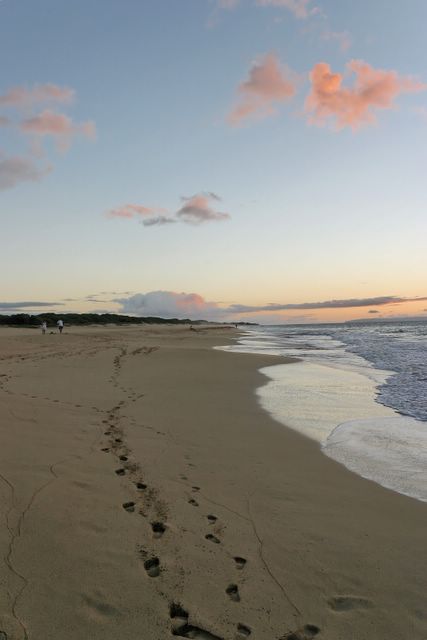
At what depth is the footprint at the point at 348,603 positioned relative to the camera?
3.07m

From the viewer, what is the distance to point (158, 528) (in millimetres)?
3979

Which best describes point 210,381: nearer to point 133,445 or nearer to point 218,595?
point 133,445

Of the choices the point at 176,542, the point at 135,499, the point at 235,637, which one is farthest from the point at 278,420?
the point at 235,637

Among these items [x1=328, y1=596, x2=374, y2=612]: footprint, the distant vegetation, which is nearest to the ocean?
[x1=328, y1=596, x2=374, y2=612]: footprint

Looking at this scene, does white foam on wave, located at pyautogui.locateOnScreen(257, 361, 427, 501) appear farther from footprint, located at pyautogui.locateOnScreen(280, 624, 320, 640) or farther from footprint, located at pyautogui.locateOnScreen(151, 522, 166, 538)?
footprint, located at pyautogui.locateOnScreen(151, 522, 166, 538)

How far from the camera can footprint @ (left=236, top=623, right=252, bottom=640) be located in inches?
107

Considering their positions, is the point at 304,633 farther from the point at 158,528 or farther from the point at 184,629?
the point at 158,528

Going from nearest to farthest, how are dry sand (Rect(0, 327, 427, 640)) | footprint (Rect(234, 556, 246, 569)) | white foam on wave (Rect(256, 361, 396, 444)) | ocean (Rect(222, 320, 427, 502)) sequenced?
1. dry sand (Rect(0, 327, 427, 640))
2. footprint (Rect(234, 556, 246, 569))
3. ocean (Rect(222, 320, 427, 502))
4. white foam on wave (Rect(256, 361, 396, 444))

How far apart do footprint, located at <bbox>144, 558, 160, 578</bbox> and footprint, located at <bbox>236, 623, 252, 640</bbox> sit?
0.77 m

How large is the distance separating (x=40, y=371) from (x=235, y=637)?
13.3 metres

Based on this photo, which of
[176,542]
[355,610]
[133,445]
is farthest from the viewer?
[133,445]

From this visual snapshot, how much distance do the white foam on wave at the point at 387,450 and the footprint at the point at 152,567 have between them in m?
3.42

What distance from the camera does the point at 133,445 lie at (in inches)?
256

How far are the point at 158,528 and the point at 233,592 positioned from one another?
3.52ft
